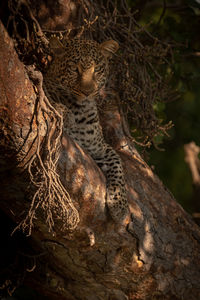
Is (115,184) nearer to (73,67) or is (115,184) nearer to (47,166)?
(47,166)

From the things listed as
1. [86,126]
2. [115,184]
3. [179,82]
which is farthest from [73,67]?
[179,82]

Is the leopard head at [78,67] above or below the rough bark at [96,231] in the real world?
above

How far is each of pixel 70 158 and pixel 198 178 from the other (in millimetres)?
5314

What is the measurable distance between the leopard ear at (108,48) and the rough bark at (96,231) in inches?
27.8

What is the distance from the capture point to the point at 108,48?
472 cm

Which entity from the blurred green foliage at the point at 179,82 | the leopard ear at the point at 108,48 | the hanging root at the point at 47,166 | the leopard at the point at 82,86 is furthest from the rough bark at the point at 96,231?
the blurred green foliage at the point at 179,82

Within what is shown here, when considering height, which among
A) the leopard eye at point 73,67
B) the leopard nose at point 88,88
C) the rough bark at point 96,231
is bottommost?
the rough bark at point 96,231

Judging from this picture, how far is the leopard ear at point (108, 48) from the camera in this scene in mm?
4633

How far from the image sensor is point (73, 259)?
3.96m

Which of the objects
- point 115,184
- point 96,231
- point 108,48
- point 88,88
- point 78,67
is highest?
point 108,48

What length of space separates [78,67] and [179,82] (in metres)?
2.25

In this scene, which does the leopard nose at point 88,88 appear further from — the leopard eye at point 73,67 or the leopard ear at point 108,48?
the leopard ear at point 108,48

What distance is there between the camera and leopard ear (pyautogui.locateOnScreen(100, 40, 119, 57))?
4.63 m

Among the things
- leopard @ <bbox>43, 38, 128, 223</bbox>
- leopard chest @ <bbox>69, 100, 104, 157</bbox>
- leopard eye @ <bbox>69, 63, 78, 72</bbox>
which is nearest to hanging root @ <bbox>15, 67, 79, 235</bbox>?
leopard @ <bbox>43, 38, 128, 223</bbox>
